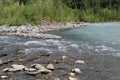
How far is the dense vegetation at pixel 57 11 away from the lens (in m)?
35.5

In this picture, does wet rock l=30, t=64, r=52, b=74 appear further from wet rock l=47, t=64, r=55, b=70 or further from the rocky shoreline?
the rocky shoreline

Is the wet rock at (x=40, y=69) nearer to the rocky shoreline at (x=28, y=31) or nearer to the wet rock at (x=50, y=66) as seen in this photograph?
the wet rock at (x=50, y=66)

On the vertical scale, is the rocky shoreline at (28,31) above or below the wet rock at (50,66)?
below

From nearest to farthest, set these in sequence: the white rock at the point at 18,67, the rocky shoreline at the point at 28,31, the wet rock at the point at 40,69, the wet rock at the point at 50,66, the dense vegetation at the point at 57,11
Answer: the wet rock at the point at 40,69 → the white rock at the point at 18,67 → the wet rock at the point at 50,66 → the rocky shoreline at the point at 28,31 → the dense vegetation at the point at 57,11

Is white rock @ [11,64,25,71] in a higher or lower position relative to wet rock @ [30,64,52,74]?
higher

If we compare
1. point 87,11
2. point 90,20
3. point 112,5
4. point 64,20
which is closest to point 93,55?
point 64,20

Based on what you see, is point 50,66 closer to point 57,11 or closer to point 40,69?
point 40,69

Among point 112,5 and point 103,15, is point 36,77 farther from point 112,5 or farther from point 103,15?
point 112,5

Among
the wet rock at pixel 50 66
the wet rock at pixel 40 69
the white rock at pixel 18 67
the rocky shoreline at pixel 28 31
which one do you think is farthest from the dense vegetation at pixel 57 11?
the wet rock at pixel 40 69

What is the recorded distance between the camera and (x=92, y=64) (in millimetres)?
12898

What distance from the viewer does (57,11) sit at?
46.0 meters

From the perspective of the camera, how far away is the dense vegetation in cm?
3547

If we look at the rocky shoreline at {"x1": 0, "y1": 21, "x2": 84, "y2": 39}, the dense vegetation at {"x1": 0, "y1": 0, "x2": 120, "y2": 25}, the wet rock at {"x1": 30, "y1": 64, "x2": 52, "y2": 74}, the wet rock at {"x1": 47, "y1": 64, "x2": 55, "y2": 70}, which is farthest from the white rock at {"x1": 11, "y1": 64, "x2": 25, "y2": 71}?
the dense vegetation at {"x1": 0, "y1": 0, "x2": 120, "y2": 25}

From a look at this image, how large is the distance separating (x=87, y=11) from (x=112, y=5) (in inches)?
345
